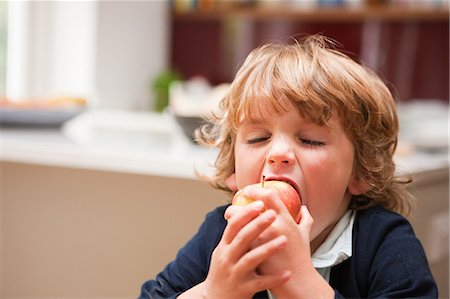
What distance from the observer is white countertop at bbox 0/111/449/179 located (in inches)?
57.4

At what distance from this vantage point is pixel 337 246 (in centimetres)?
104

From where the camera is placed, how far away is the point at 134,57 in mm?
3707

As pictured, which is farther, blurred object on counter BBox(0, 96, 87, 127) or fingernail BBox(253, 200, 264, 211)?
blurred object on counter BBox(0, 96, 87, 127)

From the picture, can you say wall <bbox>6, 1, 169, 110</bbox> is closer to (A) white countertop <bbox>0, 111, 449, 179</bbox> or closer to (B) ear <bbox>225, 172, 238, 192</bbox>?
(A) white countertop <bbox>0, 111, 449, 179</bbox>

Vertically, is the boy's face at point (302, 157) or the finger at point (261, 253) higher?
the boy's face at point (302, 157)

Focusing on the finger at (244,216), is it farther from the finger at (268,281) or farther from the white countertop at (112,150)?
the white countertop at (112,150)

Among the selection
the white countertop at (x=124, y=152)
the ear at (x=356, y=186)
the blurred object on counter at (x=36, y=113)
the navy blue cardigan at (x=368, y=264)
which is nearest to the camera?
the navy blue cardigan at (x=368, y=264)

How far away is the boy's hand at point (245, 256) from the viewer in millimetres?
850

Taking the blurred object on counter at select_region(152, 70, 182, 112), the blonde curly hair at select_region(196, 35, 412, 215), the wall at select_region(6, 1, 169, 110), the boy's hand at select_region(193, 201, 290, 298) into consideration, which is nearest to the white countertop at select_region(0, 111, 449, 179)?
the blonde curly hair at select_region(196, 35, 412, 215)

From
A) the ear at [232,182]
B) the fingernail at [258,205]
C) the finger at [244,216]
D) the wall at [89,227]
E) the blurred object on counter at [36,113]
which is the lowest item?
the wall at [89,227]

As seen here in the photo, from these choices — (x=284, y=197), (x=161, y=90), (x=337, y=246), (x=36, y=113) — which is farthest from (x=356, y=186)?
(x=161, y=90)

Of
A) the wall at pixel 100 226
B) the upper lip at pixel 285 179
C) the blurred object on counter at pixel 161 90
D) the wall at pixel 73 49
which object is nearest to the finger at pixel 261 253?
the upper lip at pixel 285 179

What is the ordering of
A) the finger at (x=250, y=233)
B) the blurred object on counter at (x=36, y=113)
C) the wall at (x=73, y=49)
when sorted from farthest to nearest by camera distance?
the wall at (x=73, y=49) → the blurred object on counter at (x=36, y=113) → the finger at (x=250, y=233)

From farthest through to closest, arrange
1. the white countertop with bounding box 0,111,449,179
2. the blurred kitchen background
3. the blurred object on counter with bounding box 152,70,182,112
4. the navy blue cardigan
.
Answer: the blurred object on counter with bounding box 152,70,182,112, the blurred kitchen background, the white countertop with bounding box 0,111,449,179, the navy blue cardigan
